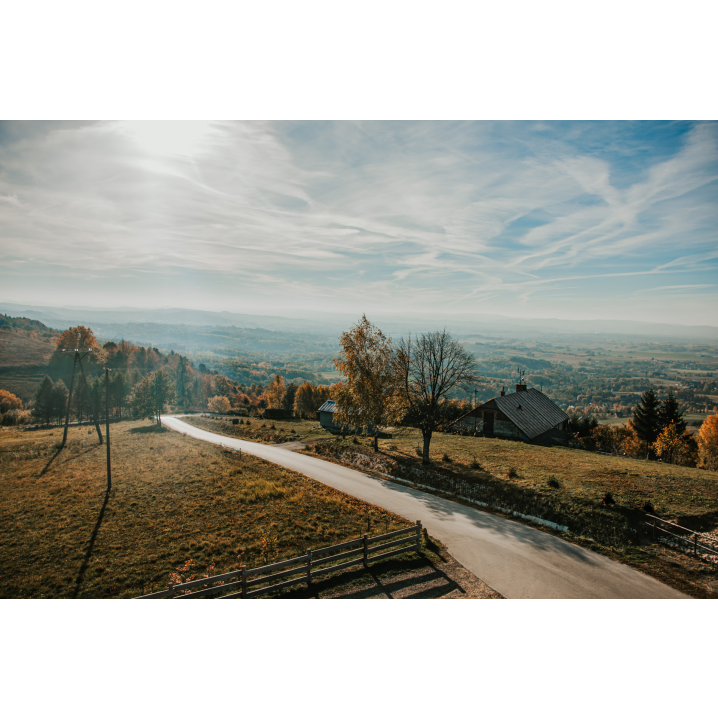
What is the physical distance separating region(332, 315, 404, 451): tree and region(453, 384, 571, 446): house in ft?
41.0

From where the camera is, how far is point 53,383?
40.6 metres

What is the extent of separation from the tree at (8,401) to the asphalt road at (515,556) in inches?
2019

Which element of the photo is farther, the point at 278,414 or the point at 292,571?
the point at 278,414

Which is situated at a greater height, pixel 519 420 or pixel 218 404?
pixel 519 420

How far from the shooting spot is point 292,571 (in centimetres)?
998

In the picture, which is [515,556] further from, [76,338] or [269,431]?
[76,338]

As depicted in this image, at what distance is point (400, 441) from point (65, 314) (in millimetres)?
40918

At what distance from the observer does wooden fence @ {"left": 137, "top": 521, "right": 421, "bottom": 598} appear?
30.5 feet

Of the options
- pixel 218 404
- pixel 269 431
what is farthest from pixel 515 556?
pixel 218 404

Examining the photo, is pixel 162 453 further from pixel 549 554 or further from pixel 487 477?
pixel 549 554

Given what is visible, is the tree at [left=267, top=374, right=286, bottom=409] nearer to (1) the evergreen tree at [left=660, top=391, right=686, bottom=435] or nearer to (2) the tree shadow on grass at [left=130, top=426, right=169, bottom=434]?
(2) the tree shadow on grass at [left=130, top=426, right=169, bottom=434]

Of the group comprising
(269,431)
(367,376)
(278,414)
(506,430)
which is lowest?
(278,414)

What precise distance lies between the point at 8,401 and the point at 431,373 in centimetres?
5561

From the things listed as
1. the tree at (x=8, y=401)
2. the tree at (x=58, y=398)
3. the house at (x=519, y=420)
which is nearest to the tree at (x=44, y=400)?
the tree at (x=58, y=398)
